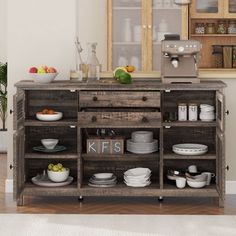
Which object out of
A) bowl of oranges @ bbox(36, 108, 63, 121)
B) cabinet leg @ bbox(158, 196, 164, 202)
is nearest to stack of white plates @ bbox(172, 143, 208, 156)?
cabinet leg @ bbox(158, 196, 164, 202)

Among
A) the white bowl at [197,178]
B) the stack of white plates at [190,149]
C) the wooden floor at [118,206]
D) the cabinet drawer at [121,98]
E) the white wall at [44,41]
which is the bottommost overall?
the wooden floor at [118,206]

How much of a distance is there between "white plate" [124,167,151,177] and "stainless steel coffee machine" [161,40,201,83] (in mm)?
736

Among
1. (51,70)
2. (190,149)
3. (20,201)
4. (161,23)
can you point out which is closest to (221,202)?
(190,149)

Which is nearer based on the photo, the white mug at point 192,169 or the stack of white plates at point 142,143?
the stack of white plates at point 142,143

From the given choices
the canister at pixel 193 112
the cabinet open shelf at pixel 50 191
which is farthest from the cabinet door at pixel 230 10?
the cabinet open shelf at pixel 50 191

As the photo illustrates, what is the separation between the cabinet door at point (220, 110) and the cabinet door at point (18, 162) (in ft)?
5.03

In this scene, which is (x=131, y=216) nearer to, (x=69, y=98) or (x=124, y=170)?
(x=124, y=170)

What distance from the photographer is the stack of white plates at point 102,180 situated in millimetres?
6066

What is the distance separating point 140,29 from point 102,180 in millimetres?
2664

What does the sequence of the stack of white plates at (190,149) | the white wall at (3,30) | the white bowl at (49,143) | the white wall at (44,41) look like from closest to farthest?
the stack of white plates at (190,149), the white bowl at (49,143), the white wall at (44,41), the white wall at (3,30)

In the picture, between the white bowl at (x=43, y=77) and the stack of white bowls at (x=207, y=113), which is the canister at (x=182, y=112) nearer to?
the stack of white bowls at (x=207, y=113)

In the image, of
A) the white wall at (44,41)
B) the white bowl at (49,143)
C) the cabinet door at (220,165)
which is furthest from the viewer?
the white wall at (44,41)

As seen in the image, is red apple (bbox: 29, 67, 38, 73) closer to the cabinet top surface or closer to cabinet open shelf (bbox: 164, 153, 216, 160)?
the cabinet top surface

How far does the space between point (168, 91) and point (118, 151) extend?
0.62m
